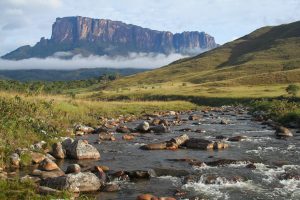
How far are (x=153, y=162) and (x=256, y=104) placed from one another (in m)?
55.2

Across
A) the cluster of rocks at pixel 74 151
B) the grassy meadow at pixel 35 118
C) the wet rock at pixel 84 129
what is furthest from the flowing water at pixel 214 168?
the grassy meadow at pixel 35 118

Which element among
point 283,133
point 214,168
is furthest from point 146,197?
point 283,133

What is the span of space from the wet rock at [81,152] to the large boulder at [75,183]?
8069 mm

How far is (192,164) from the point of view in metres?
30.4

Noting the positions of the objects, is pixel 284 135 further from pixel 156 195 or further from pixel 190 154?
pixel 156 195

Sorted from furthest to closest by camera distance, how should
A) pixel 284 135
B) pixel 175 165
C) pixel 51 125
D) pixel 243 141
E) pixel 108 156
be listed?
pixel 284 135, pixel 243 141, pixel 51 125, pixel 108 156, pixel 175 165

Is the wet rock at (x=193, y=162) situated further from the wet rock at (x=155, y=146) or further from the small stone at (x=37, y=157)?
the small stone at (x=37, y=157)

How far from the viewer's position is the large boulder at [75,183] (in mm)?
22094

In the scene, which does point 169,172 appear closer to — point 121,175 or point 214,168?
point 214,168

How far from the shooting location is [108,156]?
33375mm

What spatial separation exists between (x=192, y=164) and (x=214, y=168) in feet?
5.84

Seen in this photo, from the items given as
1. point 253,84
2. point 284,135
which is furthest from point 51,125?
point 253,84

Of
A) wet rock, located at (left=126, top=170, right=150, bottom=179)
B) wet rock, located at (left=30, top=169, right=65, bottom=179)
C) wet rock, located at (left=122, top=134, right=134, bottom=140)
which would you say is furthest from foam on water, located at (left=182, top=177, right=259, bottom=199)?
wet rock, located at (left=122, top=134, right=134, bottom=140)

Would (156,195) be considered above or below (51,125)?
below
